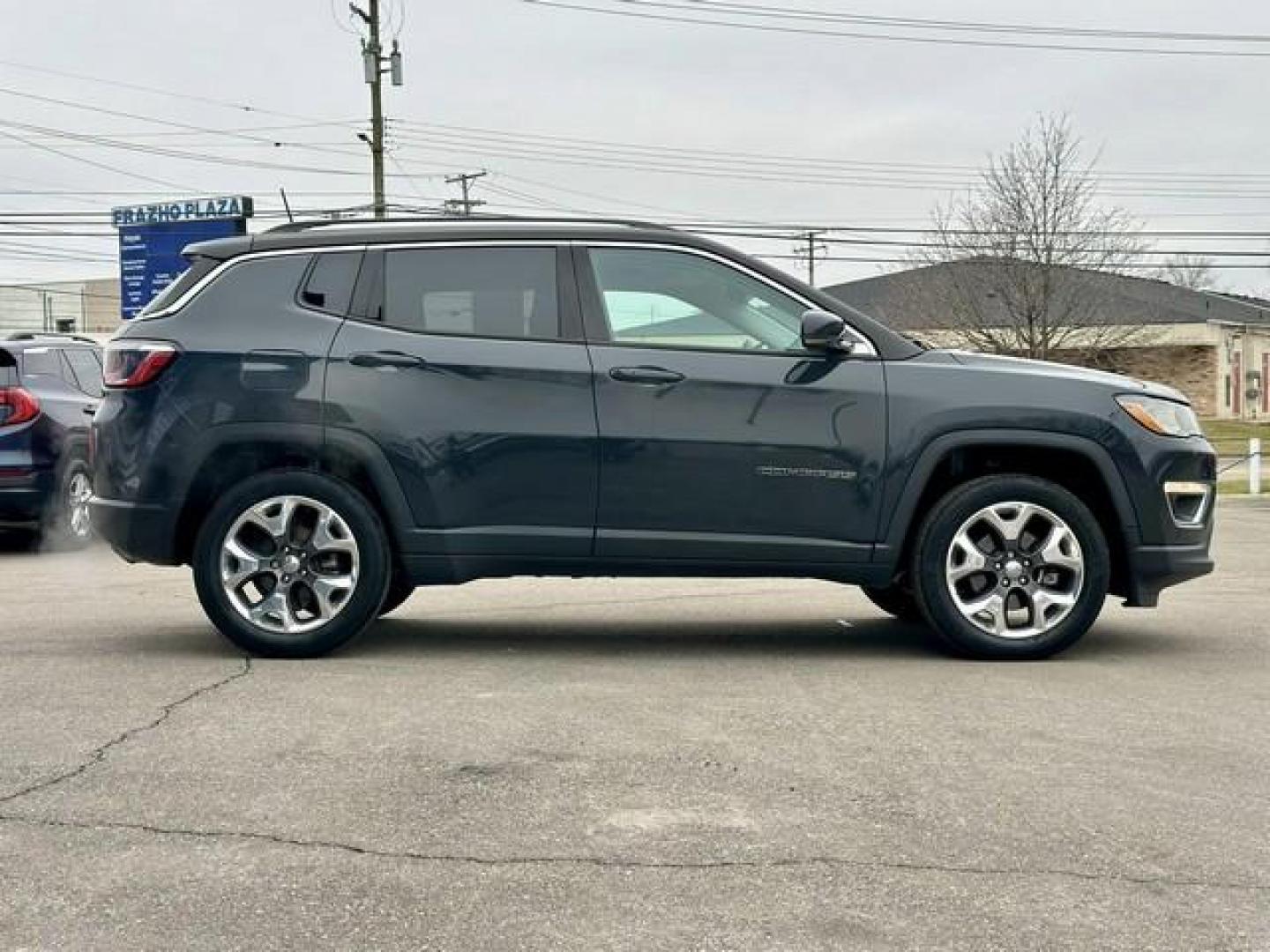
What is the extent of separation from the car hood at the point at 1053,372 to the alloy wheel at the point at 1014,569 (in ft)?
1.96

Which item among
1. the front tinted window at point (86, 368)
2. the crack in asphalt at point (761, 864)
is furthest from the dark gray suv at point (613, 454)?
the front tinted window at point (86, 368)

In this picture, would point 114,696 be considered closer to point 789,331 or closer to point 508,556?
point 508,556

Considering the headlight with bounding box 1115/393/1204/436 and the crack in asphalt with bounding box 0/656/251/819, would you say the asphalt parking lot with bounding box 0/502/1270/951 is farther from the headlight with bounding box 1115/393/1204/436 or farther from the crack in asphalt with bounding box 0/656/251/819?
the headlight with bounding box 1115/393/1204/436

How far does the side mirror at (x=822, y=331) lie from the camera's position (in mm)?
5578

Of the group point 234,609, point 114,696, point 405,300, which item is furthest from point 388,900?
point 405,300

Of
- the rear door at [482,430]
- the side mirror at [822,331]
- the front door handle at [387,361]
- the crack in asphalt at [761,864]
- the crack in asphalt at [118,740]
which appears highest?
the side mirror at [822,331]

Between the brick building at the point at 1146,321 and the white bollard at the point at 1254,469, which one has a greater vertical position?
the brick building at the point at 1146,321

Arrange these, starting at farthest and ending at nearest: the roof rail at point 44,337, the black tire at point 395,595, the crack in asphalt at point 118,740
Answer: the roof rail at point 44,337
the black tire at point 395,595
the crack in asphalt at point 118,740

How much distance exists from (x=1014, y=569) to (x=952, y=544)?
1.03 feet

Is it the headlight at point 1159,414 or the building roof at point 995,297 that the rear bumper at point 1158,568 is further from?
the building roof at point 995,297

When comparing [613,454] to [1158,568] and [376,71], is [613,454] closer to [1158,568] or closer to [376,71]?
[1158,568]

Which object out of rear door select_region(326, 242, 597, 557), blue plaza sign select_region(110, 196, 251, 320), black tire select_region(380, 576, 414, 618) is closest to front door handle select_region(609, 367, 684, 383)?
rear door select_region(326, 242, 597, 557)

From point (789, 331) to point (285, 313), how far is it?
2228mm

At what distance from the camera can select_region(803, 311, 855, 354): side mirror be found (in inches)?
220
